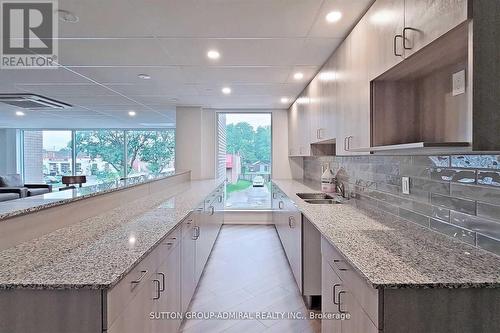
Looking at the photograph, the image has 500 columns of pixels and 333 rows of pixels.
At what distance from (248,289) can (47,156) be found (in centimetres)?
919

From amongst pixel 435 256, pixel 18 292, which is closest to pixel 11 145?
pixel 18 292

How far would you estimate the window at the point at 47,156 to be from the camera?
9461 millimetres

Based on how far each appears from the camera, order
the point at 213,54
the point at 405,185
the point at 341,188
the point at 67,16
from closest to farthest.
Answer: the point at 405,185 < the point at 67,16 < the point at 213,54 < the point at 341,188

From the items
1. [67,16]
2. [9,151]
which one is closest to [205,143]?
[67,16]

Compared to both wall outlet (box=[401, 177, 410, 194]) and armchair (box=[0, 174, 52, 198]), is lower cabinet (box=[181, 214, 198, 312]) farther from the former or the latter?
armchair (box=[0, 174, 52, 198])

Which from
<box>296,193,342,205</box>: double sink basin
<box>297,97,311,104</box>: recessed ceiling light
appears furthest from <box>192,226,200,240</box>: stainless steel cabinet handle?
<box>297,97,311,104</box>: recessed ceiling light

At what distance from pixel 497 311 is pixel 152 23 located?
2569 mm

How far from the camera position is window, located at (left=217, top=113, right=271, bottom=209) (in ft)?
20.7

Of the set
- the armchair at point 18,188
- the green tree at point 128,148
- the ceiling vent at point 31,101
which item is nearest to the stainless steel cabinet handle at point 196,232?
the ceiling vent at point 31,101

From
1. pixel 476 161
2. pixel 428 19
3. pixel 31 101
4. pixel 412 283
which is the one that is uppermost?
pixel 31 101

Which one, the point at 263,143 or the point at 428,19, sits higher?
the point at 428,19

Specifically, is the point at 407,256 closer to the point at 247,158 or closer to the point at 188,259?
the point at 188,259

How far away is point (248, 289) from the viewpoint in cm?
313

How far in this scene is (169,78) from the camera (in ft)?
12.3
